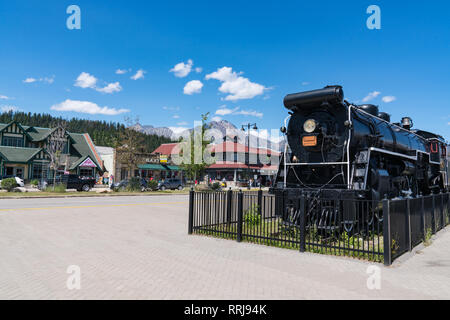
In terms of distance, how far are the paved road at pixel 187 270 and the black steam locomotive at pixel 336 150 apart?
2.06m

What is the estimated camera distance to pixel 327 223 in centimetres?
816

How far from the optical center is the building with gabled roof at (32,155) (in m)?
39.4

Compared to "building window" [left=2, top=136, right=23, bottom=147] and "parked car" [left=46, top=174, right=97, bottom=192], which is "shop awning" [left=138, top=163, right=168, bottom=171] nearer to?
"building window" [left=2, top=136, right=23, bottom=147]

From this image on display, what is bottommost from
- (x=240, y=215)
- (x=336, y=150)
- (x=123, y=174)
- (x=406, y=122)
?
(x=240, y=215)

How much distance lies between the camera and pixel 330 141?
8836mm

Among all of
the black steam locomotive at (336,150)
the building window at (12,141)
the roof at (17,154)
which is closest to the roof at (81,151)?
the roof at (17,154)

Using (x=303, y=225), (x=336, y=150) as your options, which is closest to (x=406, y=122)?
(x=336, y=150)

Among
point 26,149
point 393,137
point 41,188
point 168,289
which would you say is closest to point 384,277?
point 168,289

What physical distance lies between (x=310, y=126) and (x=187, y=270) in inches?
215

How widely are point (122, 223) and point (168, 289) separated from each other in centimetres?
758

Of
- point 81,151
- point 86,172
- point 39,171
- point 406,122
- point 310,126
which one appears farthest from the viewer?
point 81,151

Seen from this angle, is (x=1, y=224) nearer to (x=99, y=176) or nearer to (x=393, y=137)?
(x=393, y=137)

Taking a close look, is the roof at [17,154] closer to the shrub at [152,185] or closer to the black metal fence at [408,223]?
the shrub at [152,185]

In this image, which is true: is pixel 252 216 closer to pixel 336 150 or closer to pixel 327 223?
pixel 327 223
